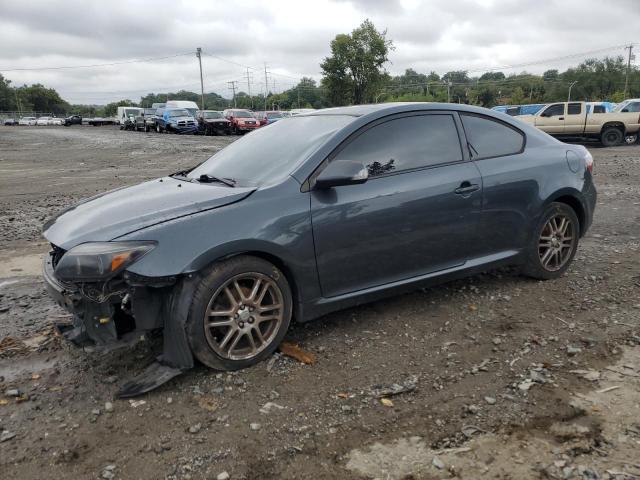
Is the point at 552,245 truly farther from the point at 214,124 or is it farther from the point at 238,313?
the point at 214,124

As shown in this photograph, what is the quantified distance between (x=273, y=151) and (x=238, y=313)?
1.35m

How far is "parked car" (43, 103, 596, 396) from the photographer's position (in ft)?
10.1

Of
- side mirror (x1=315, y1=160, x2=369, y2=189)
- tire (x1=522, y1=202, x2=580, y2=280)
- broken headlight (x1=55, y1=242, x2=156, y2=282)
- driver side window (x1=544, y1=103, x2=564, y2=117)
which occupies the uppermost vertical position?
driver side window (x1=544, y1=103, x2=564, y2=117)

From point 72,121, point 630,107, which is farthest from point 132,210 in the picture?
point 72,121

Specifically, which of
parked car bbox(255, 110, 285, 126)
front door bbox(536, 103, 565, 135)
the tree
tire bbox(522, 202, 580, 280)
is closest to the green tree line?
the tree

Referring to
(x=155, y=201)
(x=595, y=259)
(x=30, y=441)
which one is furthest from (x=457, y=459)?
(x=595, y=259)

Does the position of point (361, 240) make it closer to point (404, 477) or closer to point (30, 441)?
point (404, 477)

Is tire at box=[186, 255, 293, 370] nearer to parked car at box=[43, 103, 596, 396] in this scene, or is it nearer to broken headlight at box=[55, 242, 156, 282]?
parked car at box=[43, 103, 596, 396]

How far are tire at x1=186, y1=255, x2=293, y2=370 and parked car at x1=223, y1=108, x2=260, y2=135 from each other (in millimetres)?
31314

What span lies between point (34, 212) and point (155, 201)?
6.29m

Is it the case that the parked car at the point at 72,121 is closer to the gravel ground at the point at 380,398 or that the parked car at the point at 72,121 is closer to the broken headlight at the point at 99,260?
the gravel ground at the point at 380,398

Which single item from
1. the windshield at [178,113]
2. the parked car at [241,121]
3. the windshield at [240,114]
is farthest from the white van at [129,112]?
the windshield at [240,114]

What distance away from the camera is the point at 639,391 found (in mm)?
2998

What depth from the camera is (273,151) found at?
3.99m
